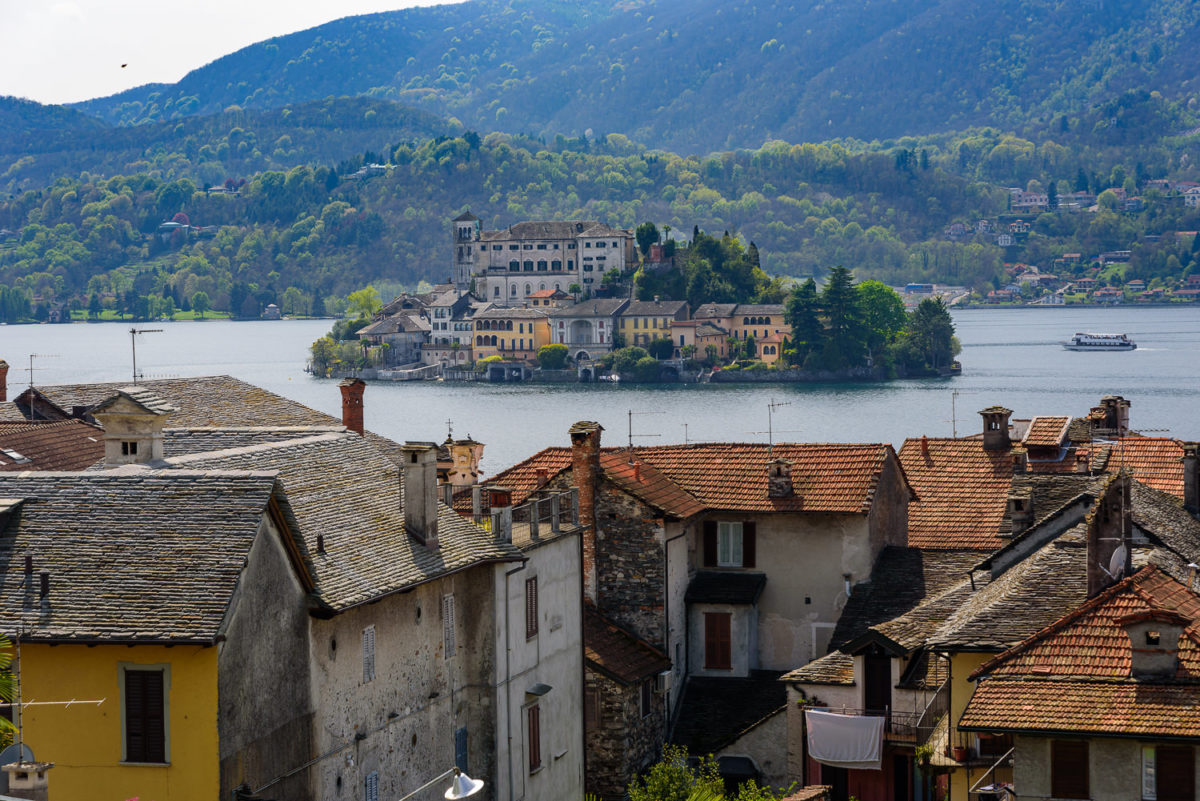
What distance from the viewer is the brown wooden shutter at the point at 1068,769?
1703 cm

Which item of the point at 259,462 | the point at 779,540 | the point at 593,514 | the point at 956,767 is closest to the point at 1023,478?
the point at 779,540

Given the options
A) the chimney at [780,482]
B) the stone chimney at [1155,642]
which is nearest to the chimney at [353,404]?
the chimney at [780,482]

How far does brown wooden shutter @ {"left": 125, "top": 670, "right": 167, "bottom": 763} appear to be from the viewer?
15.9 meters

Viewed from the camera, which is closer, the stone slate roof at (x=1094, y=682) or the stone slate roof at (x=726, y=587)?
the stone slate roof at (x=1094, y=682)

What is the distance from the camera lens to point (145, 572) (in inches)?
640

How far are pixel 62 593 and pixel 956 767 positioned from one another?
10.2 m

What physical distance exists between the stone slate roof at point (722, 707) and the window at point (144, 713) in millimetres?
13827

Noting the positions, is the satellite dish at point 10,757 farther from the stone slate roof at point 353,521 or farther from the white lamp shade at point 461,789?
the stone slate roof at point 353,521

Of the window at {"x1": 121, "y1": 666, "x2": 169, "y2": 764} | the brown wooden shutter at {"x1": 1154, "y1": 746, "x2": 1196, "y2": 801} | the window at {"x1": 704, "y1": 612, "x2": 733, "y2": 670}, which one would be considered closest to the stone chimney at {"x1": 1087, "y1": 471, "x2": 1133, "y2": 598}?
the brown wooden shutter at {"x1": 1154, "y1": 746, "x2": 1196, "y2": 801}

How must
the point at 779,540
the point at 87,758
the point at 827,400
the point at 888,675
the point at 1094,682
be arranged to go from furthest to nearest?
the point at 827,400 < the point at 779,540 < the point at 888,675 < the point at 1094,682 < the point at 87,758

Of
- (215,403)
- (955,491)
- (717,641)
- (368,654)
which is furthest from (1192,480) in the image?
(215,403)

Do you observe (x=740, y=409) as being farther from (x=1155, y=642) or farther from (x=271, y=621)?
(x=271, y=621)

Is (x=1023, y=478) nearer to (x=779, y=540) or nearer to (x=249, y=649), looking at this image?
(x=779, y=540)

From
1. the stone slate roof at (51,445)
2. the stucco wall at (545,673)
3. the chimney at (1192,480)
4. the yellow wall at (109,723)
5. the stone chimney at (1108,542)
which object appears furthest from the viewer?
the chimney at (1192,480)
